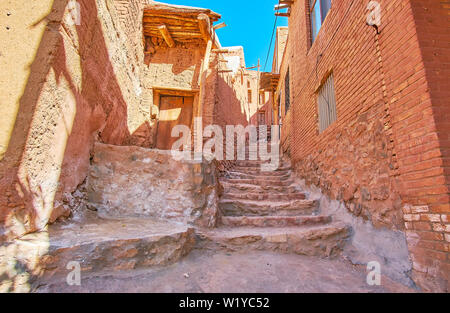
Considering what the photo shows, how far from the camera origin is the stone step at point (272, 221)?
3.62 m

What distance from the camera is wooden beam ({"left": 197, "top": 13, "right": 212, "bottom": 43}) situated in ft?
19.8

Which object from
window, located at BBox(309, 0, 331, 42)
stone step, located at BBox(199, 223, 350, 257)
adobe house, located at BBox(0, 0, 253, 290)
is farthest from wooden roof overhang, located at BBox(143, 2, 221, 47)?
stone step, located at BBox(199, 223, 350, 257)

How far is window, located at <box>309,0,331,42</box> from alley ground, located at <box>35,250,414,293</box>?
5.01 metres

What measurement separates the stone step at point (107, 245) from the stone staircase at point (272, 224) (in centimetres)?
60

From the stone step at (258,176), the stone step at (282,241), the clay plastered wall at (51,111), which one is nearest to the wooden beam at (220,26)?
the clay plastered wall at (51,111)

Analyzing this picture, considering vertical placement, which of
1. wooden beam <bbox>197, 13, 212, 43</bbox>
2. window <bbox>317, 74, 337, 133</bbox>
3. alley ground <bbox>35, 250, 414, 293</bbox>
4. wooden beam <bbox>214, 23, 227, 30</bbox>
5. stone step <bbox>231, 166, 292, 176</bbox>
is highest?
wooden beam <bbox>214, 23, 227, 30</bbox>

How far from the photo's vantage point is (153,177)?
338 cm

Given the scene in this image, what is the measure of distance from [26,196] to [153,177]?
153 cm

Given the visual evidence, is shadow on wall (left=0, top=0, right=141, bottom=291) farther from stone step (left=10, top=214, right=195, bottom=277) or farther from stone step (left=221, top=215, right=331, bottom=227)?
stone step (left=221, top=215, right=331, bottom=227)

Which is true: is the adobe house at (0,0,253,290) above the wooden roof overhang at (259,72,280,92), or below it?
below

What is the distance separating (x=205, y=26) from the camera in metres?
6.27

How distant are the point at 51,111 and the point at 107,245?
146cm
